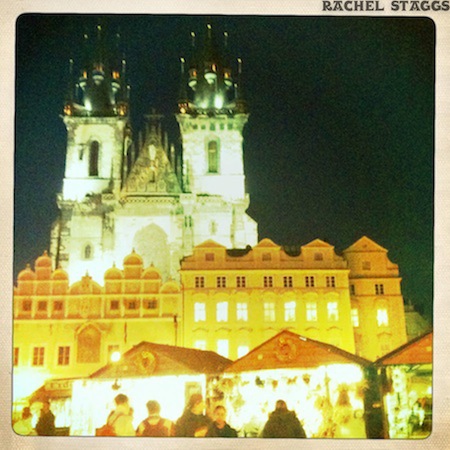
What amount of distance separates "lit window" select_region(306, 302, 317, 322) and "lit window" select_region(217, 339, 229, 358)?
45 centimetres

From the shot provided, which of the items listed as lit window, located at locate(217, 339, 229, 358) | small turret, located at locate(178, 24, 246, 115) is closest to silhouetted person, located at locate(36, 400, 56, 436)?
lit window, located at locate(217, 339, 229, 358)

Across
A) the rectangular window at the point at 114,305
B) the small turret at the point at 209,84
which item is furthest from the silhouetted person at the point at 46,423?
the small turret at the point at 209,84

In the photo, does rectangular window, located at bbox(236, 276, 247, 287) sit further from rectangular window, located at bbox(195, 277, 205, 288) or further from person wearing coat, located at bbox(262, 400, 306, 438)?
person wearing coat, located at bbox(262, 400, 306, 438)

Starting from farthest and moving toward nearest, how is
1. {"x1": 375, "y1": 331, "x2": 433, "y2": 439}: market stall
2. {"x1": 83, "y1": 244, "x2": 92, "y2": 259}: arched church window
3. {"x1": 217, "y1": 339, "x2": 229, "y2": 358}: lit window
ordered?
{"x1": 83, "y1": 244, "x2": 92, "y2": 259}: arched church window, {"x1": 217, "y1": 339, "x2": 229, "y2": 358}: lit window, {"x1": 375, "y1": 331, "x2": 433, "y2": 439}: market stall

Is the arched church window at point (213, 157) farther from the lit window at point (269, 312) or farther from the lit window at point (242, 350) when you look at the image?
the lit window at point (242, 350)

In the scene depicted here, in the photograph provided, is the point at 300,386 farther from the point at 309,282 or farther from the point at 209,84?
the point at 209,84

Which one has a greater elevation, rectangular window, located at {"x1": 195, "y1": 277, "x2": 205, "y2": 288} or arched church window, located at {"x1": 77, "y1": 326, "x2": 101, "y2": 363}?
rectangular window, located at {"x1": 195, "y1": 277, "x2": 205, "y2": 288}

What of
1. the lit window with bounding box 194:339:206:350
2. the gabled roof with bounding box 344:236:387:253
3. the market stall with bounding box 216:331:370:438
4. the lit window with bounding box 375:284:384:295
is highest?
the gabled roof with bounding box 344:236:387:253

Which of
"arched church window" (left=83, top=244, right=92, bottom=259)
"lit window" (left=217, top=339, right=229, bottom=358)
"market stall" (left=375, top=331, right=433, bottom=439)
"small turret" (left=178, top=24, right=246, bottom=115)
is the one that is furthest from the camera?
"small turret" (left=178, top=24, right=246, bottom=115)

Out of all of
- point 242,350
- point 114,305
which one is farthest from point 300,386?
point 114,305

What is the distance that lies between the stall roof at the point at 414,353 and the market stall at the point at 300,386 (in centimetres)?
12

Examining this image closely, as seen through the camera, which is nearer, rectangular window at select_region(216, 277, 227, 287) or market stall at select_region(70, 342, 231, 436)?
market stall at select_region(70, 342, 231, 436)

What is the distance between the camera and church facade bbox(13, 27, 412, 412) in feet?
10.6

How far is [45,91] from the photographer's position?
337cm
